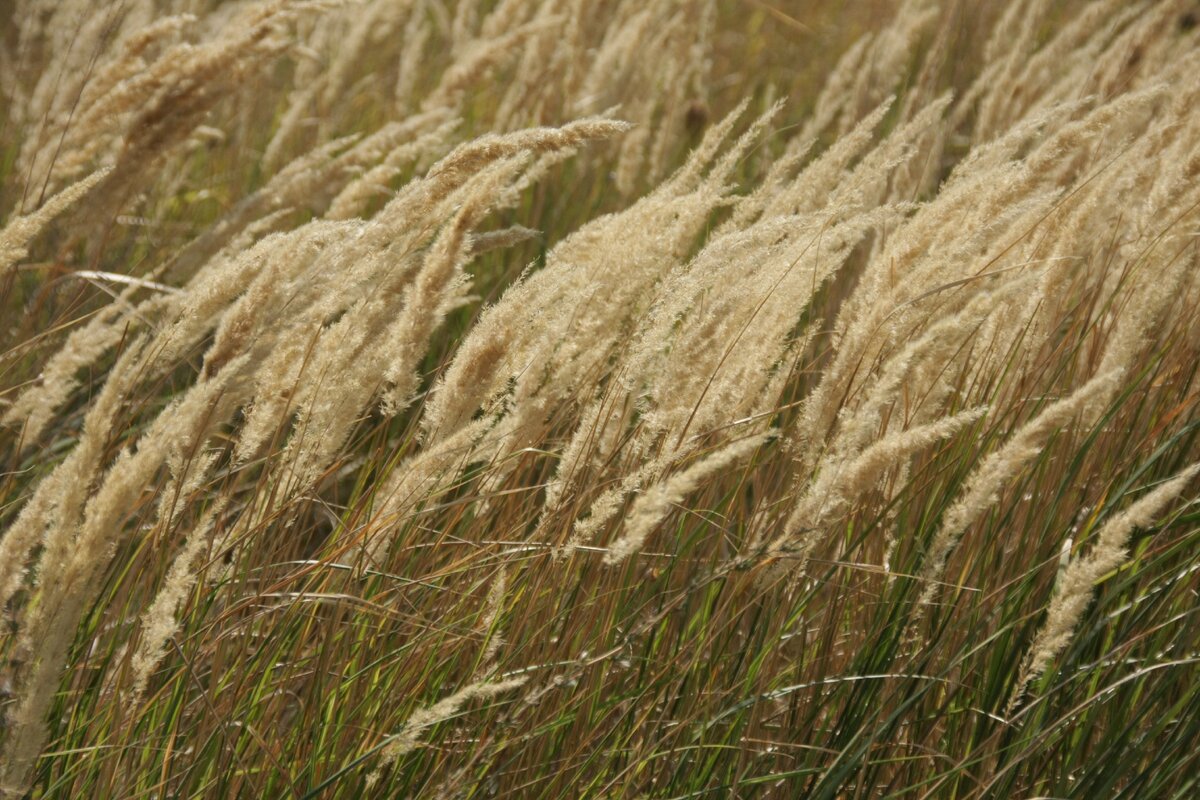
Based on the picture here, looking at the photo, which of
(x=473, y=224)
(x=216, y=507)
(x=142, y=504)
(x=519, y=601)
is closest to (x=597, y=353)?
(x=473, y=224)

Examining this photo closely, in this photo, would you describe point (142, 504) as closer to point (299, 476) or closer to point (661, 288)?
point (299, 476)

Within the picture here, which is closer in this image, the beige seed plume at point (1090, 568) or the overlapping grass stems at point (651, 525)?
A: the beige seed plume at point (1090, 568)

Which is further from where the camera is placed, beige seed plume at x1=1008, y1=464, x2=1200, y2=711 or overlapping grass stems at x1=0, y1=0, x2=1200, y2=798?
overlapping grass stems at x1=0, y1=0, x2=1200, y2=798

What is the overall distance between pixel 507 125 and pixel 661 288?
2518mm

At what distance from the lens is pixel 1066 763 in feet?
5.17

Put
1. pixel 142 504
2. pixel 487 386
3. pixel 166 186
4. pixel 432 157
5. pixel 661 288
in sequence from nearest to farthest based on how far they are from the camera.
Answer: pixel 487 386 < pixel 661 288 < pixel 142 504 < pixel 166 186 < pixel 432 157

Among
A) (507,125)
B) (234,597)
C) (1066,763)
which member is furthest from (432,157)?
(1066,763)

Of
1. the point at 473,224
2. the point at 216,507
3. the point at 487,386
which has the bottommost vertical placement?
the point at 216,507

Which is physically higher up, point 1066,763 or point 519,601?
point 519,601

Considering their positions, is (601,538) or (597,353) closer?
(597,353)

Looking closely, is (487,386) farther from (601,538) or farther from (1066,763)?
(1066,763)

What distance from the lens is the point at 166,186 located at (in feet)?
12.6

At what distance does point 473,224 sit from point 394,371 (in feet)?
0.78

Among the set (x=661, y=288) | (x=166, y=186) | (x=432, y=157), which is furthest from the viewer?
(x=432, y=157)
